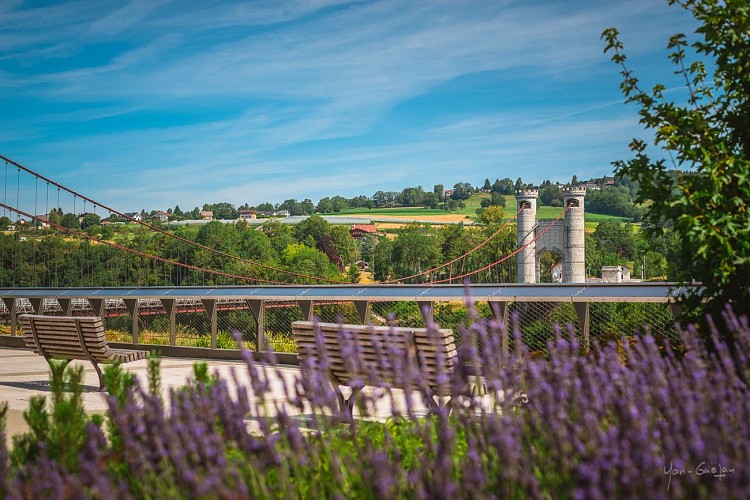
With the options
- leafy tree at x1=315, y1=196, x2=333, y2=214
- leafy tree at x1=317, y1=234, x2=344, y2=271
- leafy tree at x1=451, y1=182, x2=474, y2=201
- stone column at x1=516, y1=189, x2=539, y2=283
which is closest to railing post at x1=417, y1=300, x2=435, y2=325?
stone column at x1=516, y1=189, x2=539, y2=283

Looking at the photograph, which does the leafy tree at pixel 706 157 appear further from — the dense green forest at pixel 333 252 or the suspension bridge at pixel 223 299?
the dense green forest at pixel 333 252

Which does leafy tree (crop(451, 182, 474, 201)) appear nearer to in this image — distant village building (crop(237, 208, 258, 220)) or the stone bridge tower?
distant village building (crop(237, 208, 258, 220))

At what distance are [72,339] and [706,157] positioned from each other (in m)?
5.34

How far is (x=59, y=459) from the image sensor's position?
3.00 meters

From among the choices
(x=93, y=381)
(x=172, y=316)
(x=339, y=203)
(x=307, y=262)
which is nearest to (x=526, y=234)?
(x=307, y=262)

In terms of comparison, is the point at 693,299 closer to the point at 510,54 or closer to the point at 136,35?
the point at 136,35

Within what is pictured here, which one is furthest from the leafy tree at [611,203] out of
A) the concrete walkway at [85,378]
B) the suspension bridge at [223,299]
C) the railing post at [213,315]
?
the concrete walkway at [85,378]

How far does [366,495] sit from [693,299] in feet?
8.52

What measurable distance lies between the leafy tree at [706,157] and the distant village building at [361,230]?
103m

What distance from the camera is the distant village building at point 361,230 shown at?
360 ft

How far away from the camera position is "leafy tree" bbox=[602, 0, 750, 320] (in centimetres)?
399

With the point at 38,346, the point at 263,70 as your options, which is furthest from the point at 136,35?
the point at 38,346

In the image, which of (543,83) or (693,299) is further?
(543,83)

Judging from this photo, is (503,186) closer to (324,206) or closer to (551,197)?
(551,197)
